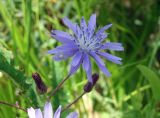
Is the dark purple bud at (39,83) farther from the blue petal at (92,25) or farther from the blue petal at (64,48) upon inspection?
the blue petal at (92,25)

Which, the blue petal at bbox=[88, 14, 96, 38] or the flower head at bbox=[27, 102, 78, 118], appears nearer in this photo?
the flower head at bbox=[27, 102, 78, 118]

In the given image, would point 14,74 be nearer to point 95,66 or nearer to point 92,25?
point 92,25

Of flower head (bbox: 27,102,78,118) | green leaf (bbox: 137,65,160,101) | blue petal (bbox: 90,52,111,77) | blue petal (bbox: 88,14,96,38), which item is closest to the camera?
flower head (bbox: 27,102,78,118)

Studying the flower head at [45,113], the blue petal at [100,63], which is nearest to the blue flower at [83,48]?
the blue petal at [100,63]

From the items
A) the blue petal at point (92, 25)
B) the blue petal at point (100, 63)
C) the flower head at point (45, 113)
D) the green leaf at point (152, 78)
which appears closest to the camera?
the flower head at point (45, 113)

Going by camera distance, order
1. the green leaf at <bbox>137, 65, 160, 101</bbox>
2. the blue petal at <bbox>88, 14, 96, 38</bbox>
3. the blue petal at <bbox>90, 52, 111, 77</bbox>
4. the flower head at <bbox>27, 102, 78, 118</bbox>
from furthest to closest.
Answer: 1. the green leaf at <bbox>137, 65, 160, 101</bbox>
2. the blue petal at <bbox>88, 14, 96, 38</bbox>
3. the blue petal at <bbox>90, 52, 111, 77</bbox>
4. the flower head at <bbox>27, 102, 78, 118</bbox>

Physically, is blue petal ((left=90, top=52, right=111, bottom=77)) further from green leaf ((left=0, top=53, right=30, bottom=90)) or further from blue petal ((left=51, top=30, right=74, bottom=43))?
green leaf ((left=0, top=53, right=30, bottom=90))

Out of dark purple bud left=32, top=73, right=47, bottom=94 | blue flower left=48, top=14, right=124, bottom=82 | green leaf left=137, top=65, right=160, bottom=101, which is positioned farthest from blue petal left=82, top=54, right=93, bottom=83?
green leaf left=137, top=65, right=160, bottom=101
